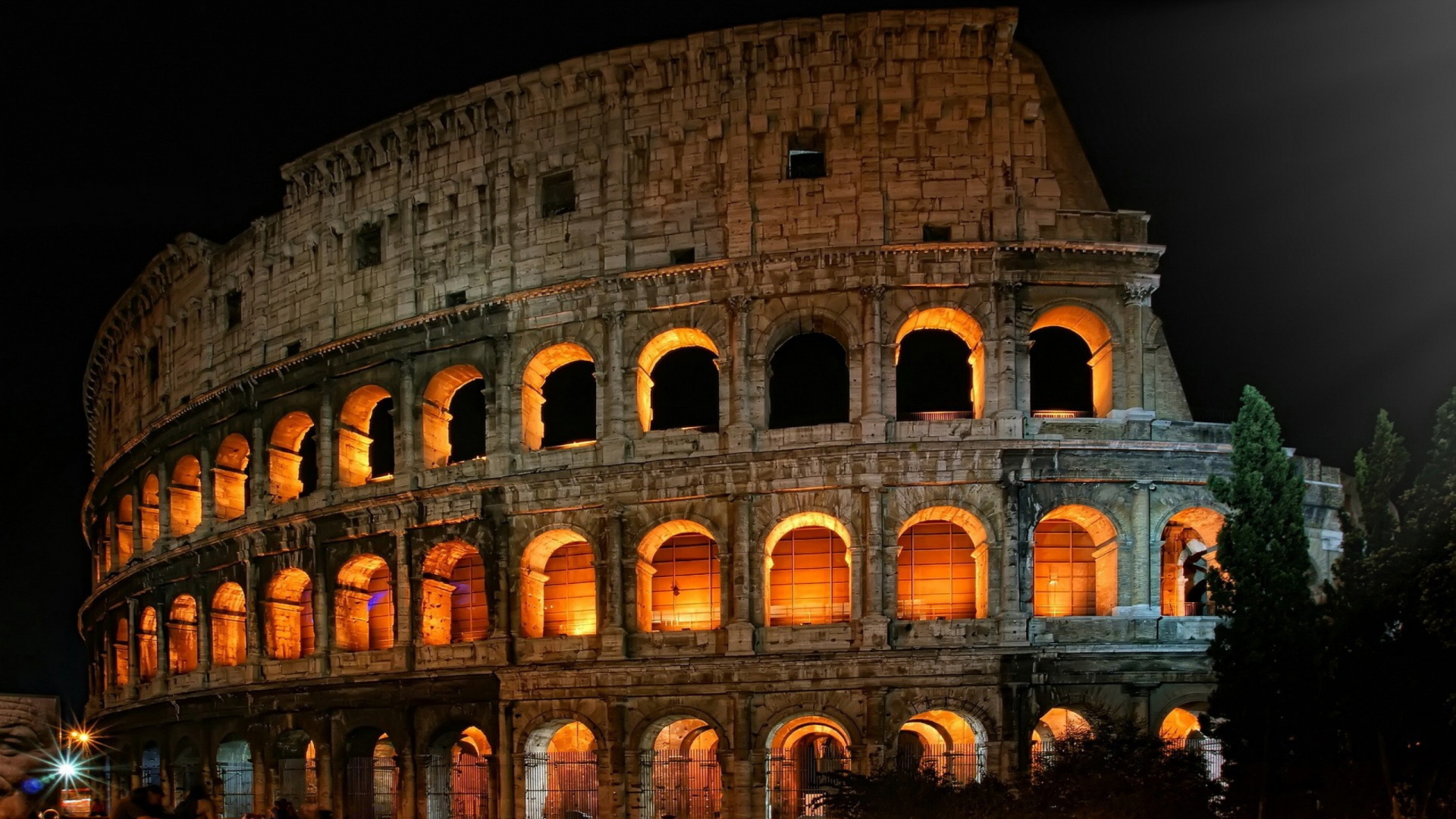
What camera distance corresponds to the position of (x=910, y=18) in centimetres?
2402

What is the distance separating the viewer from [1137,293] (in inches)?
918

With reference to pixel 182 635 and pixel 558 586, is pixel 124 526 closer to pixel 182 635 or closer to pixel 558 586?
pixel 182 635

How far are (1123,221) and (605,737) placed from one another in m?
12.6

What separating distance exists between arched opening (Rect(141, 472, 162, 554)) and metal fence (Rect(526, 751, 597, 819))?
1436 cm

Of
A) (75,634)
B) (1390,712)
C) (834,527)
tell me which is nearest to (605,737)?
(834,527)

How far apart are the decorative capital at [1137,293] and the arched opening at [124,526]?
26.1 meters

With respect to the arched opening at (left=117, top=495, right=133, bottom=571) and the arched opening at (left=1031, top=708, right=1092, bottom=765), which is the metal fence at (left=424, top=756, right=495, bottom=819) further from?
the arched opening at (left=117, top=495, right=133, bottom=571)

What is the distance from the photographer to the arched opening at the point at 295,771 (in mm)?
27469

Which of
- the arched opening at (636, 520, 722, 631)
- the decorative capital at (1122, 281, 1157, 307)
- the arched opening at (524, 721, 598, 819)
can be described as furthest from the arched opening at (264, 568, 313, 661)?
the decorative capital at (1122, 281, 1157, 307)

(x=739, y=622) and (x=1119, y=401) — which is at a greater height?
(x=1119, y=401)

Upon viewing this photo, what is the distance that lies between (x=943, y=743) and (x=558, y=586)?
764 centimetres

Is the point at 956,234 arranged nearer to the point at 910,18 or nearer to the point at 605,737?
the point at 910,18

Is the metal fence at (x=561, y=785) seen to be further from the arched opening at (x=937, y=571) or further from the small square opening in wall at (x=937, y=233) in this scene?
the small square opening in wall at (x=937, y=233)

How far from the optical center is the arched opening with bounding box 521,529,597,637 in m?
24.9
